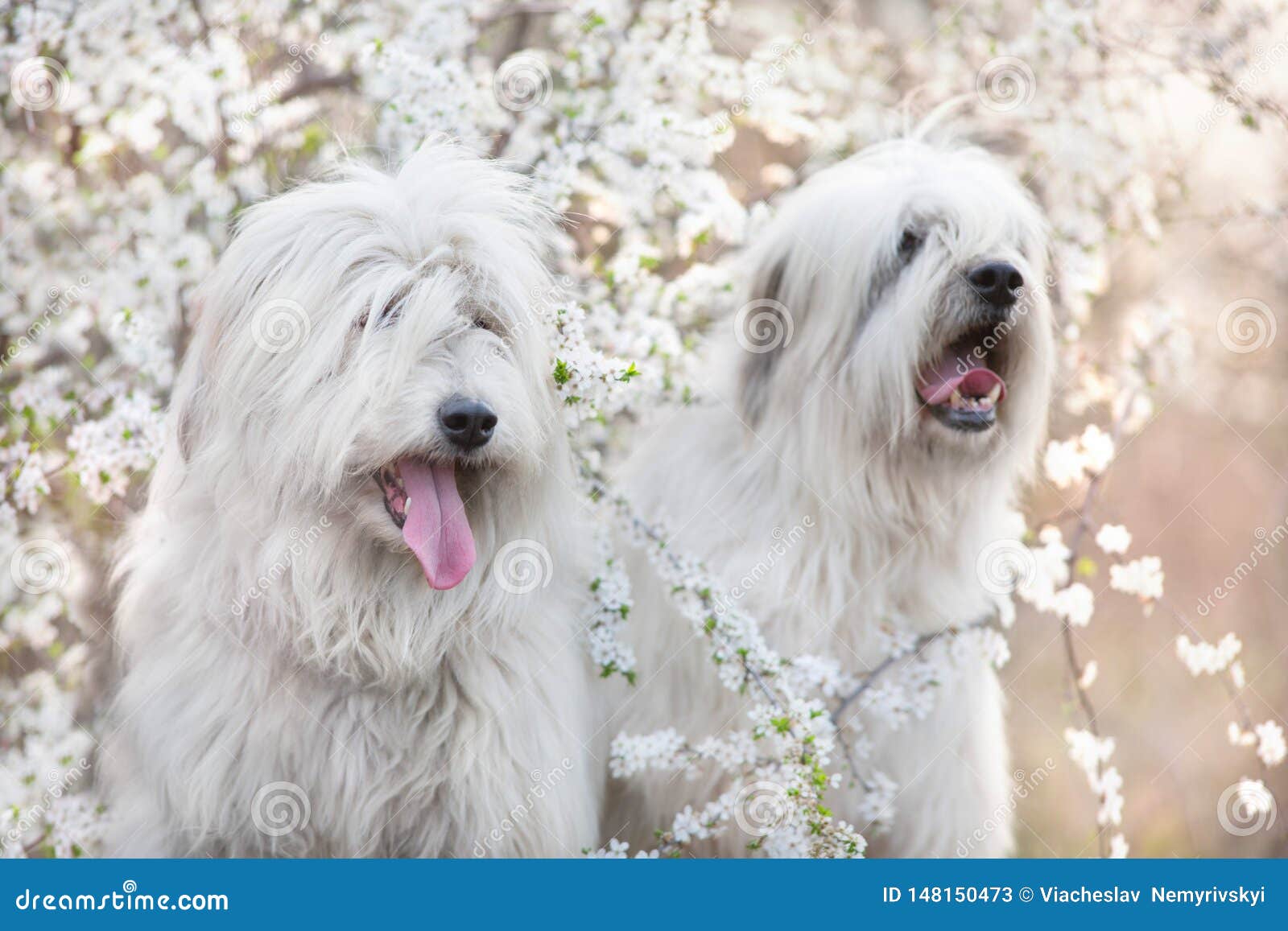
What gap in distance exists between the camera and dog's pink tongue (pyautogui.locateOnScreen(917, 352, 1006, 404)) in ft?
11.2

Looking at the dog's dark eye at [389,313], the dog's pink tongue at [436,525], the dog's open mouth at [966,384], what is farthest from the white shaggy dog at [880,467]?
the dog's dark eye at [389,313]

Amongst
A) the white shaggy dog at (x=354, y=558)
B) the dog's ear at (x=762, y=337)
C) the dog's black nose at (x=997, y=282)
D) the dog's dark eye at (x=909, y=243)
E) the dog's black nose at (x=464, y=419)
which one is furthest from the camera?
the dog's ear at (x=762, y=337)

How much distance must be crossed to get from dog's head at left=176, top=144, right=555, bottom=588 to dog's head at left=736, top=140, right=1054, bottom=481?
0.88 meters

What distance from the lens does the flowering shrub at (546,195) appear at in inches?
144

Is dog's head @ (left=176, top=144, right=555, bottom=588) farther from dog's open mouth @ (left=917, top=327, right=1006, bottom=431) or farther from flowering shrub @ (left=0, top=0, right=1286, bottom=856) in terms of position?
dog's open mouth @ (left=917, top=327, right=1006, bottom=431)

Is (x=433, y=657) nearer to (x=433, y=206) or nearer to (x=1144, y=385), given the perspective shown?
(x=433, y=206)

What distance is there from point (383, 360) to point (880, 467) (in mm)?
1409

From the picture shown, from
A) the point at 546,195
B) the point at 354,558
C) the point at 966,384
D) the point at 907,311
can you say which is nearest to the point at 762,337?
the point at 907,311

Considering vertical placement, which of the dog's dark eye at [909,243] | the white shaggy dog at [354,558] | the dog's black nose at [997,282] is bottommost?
the white shaggy dog at [354,558]

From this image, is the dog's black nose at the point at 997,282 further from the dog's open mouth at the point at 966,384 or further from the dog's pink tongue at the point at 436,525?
the dog's pink tongue at the point at 436,525

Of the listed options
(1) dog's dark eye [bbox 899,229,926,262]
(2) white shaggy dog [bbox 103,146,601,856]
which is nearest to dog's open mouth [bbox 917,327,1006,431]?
(1) dog's dark eye [bbox 899,229,926,262]

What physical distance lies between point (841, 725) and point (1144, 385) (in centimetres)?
176

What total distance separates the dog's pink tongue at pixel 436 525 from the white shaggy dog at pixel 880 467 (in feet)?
2.68

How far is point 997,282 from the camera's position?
334cm
